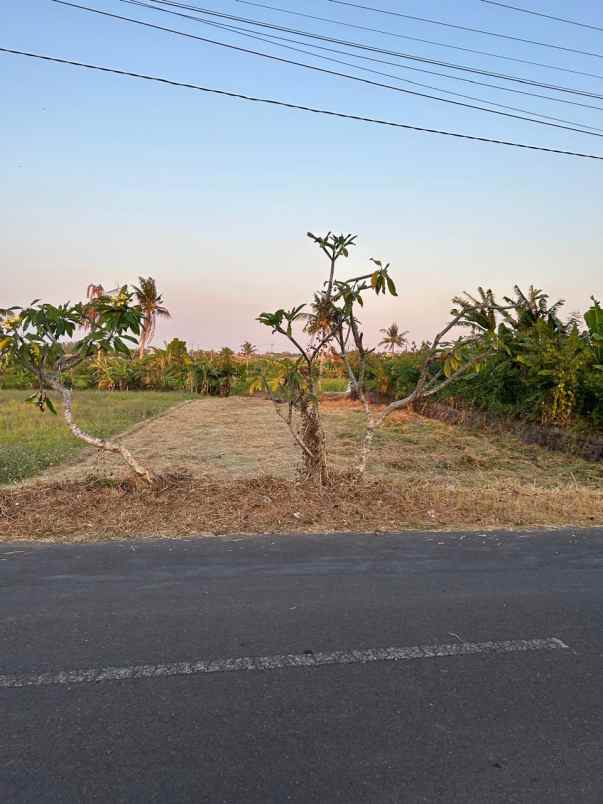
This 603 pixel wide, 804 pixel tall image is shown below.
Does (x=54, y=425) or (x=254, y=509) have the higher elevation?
(x=54, y=425)

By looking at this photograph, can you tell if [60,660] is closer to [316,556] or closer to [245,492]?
[316,556]

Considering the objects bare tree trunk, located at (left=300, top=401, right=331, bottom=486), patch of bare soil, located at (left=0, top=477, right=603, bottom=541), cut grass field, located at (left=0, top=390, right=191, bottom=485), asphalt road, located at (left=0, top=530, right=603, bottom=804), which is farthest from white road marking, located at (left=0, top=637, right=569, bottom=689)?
cut grass field, located at (left=0, top=390, right=191, bottom=485)

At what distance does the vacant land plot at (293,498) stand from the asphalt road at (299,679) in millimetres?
1041

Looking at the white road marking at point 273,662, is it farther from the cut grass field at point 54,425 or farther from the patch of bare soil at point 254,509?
the cut grass field at point 54,425

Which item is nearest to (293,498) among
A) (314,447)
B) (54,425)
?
(314,447)

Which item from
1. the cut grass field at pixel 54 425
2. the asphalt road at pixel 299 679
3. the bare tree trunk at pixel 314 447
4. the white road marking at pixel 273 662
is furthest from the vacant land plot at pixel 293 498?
the white road marking at pixel 273 662

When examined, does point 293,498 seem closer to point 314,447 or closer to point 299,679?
point 314,447

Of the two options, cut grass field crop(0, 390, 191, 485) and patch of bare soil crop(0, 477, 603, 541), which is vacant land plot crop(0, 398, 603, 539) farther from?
cut grass field crop(0, 390, 191, 485)

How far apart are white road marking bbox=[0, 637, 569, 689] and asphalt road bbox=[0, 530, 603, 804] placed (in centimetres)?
1

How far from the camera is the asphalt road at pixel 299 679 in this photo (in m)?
2.58

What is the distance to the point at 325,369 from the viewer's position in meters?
8.77

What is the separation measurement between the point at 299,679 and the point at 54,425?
15.9 meters

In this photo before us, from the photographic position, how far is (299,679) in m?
3.39

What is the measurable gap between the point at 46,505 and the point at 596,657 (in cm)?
553
